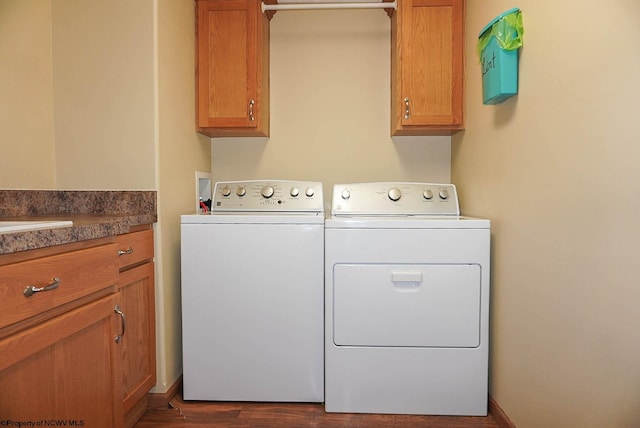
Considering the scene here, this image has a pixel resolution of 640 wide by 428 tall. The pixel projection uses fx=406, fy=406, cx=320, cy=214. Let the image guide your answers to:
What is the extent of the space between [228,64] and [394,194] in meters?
1.11

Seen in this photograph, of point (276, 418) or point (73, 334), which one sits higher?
point (73, 334)

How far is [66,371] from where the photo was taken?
1117 millimetres

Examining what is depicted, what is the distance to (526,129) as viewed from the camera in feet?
4.75

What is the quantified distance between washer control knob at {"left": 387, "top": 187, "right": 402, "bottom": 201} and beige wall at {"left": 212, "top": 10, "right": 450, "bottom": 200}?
1.14ft

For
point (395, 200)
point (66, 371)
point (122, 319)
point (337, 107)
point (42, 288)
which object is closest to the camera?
point (42, 288)

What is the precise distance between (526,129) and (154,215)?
1.49 metres

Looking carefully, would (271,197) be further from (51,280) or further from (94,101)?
(51,280)

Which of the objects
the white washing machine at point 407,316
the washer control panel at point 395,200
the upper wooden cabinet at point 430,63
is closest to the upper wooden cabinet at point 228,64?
the washer control panel at point 395,200

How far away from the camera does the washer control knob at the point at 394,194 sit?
2082 mm

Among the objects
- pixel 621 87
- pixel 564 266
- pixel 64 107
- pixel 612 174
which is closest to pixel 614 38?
pixel 621 87

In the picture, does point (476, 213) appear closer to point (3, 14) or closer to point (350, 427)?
point (350, 427)

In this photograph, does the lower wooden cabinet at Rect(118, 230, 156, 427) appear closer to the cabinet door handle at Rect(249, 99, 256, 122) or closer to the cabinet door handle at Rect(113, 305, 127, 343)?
the cabinet door handle at Rect(113, 305, 127, 343)

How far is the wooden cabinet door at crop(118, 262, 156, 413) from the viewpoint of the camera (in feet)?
4.99

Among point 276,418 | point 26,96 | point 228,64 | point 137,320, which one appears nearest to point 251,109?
point 228,64
